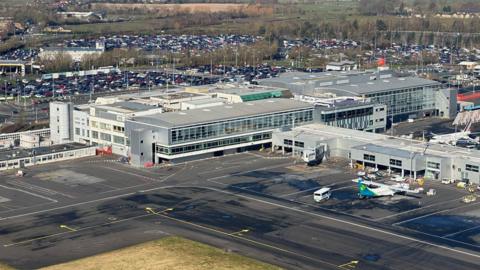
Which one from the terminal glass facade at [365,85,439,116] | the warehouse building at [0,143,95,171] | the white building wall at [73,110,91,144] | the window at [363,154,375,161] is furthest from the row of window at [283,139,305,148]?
the white building wall at [73,110,91,144]

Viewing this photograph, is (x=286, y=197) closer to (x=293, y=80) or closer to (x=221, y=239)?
(x=221, y=239)

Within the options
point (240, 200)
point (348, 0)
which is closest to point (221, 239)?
point (240, 200)

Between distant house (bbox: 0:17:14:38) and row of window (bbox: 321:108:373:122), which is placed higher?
distant house (bbox: 0:17:14:38)

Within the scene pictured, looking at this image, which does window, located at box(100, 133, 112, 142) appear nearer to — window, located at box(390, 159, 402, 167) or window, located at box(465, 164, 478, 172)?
window, located at box(390, 159, 402, 167)

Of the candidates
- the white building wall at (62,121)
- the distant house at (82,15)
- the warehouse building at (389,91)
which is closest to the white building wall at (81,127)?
the white building wall at (62,121)

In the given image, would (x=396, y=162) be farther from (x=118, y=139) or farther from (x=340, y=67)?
(x=340, y=67)

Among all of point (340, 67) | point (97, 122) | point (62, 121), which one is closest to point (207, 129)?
point (97, 122)

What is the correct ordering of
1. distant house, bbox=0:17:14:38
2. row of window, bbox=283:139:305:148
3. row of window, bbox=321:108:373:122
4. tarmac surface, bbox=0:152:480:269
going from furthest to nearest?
distant house, bbox=0:17:14:38 < row of window, bbox=321:108:373:122 < row of window, bbox=283:139:305:148 < tarmac surface, bbox=0:152:480:269

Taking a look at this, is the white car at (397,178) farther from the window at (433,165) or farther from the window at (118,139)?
the window at (118,139)
